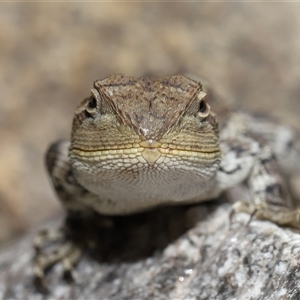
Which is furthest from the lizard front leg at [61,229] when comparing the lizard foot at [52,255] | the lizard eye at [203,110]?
the lizard eye at [203,110]

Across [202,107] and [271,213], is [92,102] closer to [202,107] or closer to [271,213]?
[202,107]

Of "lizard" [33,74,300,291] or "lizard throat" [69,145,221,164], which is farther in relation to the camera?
"lizard" [33,74,300,291]

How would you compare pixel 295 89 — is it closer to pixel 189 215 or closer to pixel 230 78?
pixel 230 78

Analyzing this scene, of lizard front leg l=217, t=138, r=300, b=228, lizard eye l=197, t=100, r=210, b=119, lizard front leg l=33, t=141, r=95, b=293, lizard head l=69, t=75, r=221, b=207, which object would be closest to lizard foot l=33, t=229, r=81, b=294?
lizard front leg l=33, t=141, r=95, b=293

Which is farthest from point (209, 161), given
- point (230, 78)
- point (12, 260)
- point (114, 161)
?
point (230, 78)

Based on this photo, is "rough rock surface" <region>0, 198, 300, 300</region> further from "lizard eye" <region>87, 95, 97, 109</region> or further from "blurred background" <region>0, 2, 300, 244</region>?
"blurred background" <region>0, 2, 300, 244</region>

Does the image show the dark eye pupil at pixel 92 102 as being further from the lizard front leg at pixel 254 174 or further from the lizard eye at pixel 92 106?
the lizard front leg at pixel 254 174

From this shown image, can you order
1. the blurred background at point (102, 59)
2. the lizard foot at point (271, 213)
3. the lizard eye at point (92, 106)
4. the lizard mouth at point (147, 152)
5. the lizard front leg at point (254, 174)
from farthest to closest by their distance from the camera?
the blurred background at point (102, 59), the lizard front leg at point (254, 174), the lizard foot at point (271, 213), the lizard eye at point (92, 106), the lizard mouth at point (147, 152)

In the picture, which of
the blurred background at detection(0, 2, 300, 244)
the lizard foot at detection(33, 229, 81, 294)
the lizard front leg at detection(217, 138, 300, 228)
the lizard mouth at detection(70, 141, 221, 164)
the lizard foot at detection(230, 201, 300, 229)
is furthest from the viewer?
the blurred background at detection(0, 2, 300, 244)
